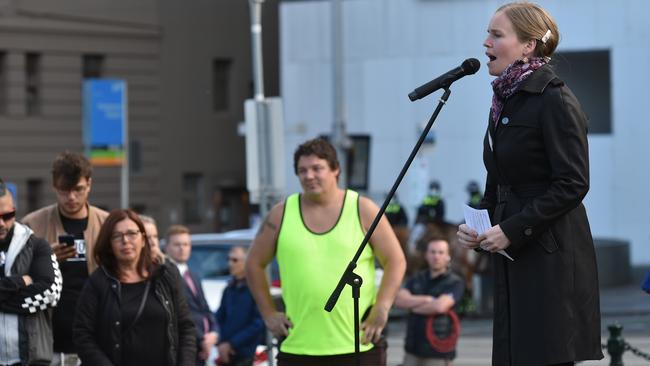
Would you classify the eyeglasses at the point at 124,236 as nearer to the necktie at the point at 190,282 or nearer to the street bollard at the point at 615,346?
the necktie at the point at 190,282

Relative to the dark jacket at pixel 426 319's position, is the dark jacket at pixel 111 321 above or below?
above

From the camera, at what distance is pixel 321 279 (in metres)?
7.46

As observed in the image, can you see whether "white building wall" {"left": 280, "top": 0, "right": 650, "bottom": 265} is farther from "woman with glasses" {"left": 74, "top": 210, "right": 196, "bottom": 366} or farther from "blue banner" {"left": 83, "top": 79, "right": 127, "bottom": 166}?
"woman with glasses" {"left": 74, "top": 210, "right": 196, "bottom": 366}

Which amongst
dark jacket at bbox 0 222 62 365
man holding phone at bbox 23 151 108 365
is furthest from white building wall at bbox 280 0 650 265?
dark jacket at bbox 0 222 62 365

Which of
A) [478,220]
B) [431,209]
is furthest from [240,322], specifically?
[431,209]

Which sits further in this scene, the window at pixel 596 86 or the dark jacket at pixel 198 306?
the window at pixel 596 86

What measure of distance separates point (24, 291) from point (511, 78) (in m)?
3.12

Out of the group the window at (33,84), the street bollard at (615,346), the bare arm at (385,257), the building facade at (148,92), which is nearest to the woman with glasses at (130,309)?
the bare arm at (385,257)

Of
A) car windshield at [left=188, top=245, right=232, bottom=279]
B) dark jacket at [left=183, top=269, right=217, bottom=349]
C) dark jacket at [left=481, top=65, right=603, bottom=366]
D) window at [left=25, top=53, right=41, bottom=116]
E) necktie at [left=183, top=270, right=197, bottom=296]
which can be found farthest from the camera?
window at [left=25, top=53, right=41, bottom=116]

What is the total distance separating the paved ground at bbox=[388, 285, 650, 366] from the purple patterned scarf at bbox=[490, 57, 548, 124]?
9.38 meters

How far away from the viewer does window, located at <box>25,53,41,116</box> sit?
1581 inches

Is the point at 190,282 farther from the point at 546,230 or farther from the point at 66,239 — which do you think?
the point at 546,230

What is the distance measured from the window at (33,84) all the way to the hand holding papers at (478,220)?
117ft

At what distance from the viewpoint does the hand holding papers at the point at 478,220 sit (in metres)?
5.38
